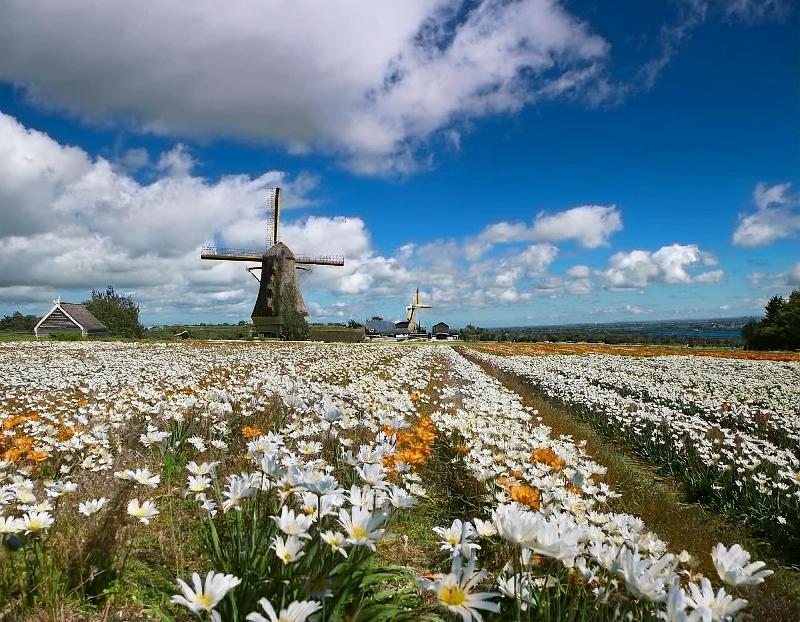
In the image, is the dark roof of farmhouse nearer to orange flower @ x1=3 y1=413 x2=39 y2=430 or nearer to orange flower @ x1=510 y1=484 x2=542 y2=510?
orange flower @ x1=3 y1=413 x2=39 y2=430

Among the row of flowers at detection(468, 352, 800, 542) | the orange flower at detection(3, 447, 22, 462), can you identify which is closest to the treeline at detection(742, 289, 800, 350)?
the row of flowers at detection(468, 352, 800, 542)

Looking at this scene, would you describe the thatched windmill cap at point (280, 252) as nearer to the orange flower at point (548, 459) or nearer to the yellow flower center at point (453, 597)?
Answer: the orange flower at point (548, 459)

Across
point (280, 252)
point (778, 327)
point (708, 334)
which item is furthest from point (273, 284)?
point (708, 334)

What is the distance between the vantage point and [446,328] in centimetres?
8488

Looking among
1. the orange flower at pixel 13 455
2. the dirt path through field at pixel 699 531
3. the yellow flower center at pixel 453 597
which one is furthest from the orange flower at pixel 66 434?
the dirt path through field at pixel 699 531

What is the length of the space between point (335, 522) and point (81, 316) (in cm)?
5843

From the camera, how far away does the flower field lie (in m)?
2.09

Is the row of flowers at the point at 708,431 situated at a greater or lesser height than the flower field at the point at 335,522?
lesser

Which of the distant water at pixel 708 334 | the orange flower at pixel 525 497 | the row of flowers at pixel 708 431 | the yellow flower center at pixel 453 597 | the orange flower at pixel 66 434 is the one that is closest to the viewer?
the yellow flower center at pixel 453 597

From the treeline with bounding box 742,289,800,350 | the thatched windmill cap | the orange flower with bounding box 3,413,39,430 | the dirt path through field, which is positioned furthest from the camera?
the thatched windmill cap

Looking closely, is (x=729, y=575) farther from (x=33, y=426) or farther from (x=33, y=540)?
(x=33, y=426)

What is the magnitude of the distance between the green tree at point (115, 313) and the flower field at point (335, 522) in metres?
57.5

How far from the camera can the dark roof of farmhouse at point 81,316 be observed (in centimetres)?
5101

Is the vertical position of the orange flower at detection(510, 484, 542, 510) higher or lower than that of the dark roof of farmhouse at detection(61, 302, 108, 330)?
lower
